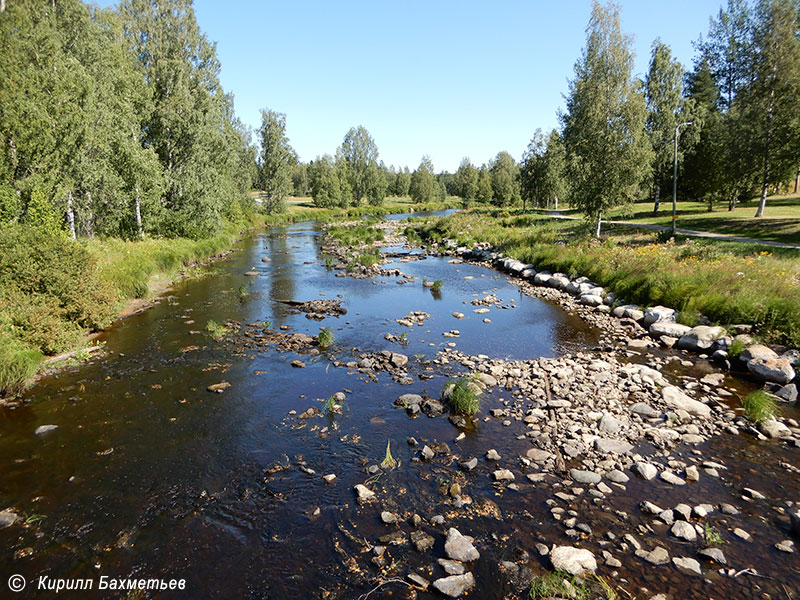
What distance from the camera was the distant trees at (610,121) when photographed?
34875 mm

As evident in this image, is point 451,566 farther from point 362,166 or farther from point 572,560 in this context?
point 362,166

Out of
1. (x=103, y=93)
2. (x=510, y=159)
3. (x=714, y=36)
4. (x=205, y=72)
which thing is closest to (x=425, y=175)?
(x=510, y=159)

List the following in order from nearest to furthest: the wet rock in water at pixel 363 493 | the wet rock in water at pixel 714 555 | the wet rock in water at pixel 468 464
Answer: the wet rock in water at pixel 714 555 → the wet rock in water at pixel 363 493 → the wet rock in water at pixel 468 464

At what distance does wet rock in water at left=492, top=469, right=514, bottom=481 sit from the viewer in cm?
951

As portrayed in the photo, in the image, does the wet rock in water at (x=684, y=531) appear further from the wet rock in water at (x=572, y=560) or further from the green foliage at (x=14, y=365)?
the green foliage at (x=14, y=365)

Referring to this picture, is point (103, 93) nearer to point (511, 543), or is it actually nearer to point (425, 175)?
point (511, 543)

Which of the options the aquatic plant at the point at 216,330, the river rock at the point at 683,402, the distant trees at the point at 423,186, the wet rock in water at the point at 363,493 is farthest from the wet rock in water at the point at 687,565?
the distant trees at the point at 423,186

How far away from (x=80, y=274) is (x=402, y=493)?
1703 centimetres

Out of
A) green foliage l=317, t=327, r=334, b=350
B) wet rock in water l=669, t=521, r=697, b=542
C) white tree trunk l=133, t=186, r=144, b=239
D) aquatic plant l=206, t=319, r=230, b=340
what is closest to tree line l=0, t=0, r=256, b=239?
white tree trunk l=133, t=186, r=144, b=239

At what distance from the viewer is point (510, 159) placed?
131 m

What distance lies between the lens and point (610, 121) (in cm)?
3559

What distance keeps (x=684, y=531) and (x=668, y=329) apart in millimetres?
13273

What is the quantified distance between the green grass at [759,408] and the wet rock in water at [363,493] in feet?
34.3

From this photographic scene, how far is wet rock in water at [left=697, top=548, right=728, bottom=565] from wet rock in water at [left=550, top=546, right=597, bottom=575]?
1.95 metres
